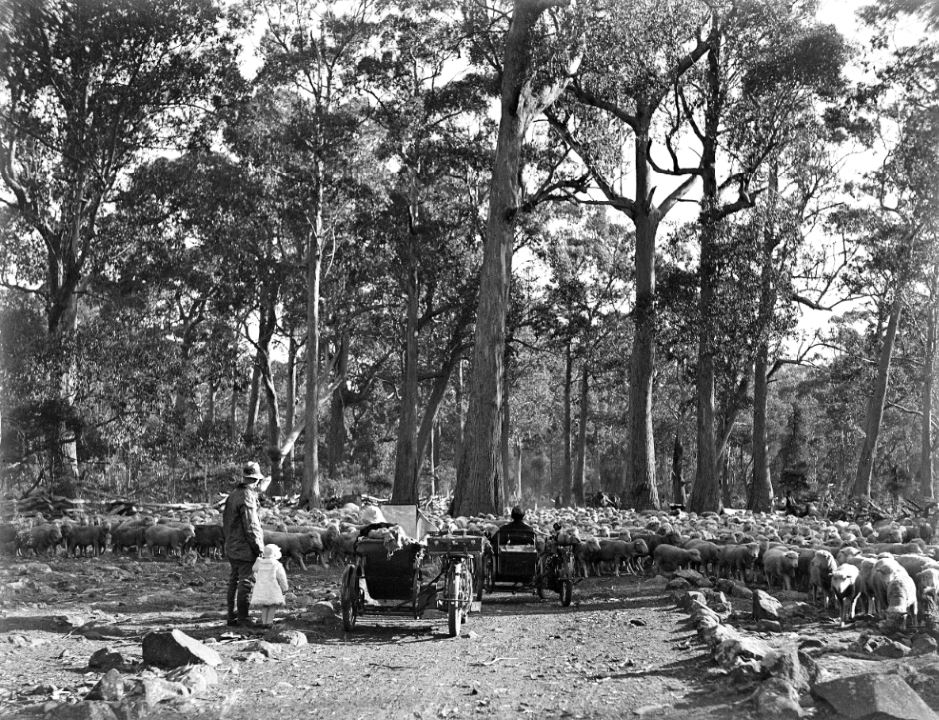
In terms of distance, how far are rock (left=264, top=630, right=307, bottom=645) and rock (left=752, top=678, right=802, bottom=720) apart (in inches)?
160

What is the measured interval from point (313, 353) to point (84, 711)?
24970 millimetres

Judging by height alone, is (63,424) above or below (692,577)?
above

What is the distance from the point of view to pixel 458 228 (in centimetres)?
3512

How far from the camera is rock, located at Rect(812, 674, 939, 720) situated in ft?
17.5

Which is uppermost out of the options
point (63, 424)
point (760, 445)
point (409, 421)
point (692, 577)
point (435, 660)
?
point (409, 421)

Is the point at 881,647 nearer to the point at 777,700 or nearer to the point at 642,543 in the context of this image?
the point at 777,700

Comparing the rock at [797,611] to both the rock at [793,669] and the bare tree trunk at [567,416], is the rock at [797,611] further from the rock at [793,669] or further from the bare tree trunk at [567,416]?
the bare tree trunk at [567,416]

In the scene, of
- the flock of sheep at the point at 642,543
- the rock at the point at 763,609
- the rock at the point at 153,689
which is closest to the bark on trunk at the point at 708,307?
the flock of sheep at the point at 642,543

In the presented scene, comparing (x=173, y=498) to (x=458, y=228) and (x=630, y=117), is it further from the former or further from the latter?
(x=630, y=117)

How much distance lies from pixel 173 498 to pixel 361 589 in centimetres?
2688

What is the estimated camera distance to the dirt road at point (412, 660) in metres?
6.32

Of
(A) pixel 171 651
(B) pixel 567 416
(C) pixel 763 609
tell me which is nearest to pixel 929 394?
(B) pixel 567 416

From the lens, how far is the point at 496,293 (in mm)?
22172

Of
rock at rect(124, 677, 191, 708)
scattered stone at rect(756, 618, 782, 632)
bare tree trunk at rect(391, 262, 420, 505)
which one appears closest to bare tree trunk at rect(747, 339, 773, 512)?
bare tree trunk at rect(391, 262, 420, 505)
